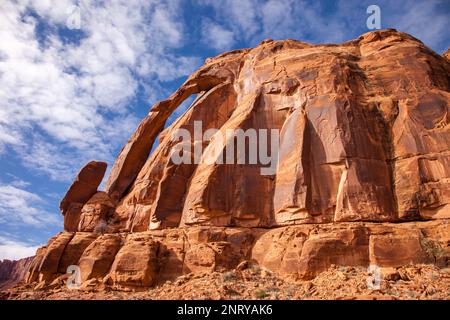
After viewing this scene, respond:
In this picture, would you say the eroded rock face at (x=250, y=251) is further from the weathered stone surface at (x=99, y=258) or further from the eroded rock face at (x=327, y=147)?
the eroded rock face at (x=327, y=147)

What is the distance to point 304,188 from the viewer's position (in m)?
17.2

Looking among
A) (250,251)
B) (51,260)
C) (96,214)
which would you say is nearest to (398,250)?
(250,251)

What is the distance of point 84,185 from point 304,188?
17.3m

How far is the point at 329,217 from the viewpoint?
16.4 meters

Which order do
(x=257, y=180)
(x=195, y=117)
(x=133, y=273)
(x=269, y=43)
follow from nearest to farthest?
(x=133, y=273)
(x=257, y=180)
(x=195, y=117)
(x=269, y=43)

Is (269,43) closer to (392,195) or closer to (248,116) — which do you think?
(248,116)

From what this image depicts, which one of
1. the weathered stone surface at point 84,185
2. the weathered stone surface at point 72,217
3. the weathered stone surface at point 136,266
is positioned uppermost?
the weathered stone surface at point 84,185

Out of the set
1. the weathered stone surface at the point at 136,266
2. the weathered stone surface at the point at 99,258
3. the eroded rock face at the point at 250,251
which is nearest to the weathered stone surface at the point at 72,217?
the eroded rock face at the point at 250,251

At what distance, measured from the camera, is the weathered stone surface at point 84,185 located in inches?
1006

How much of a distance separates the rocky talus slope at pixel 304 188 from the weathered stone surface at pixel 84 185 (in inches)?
13.9

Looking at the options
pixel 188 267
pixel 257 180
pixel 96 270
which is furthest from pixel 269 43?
pixel 96 270

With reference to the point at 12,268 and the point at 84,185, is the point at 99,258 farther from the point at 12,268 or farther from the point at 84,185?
the point at 12,268

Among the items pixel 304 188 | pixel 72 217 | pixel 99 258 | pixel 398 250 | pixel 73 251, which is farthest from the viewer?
pixel 72 217
